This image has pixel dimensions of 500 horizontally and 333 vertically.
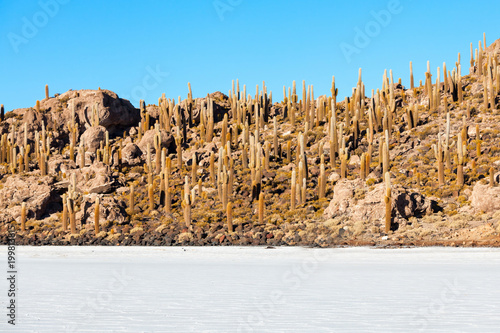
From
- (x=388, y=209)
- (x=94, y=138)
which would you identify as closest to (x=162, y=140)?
(x=94, y=138)

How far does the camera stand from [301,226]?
1019 inches

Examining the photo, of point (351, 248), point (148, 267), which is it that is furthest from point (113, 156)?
point (148, 267)

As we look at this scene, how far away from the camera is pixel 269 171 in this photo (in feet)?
105

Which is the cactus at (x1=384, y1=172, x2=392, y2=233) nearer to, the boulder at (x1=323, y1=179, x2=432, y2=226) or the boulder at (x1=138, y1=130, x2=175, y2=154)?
the boulder at (x1=323, y1=179, x2=432, y2=226)

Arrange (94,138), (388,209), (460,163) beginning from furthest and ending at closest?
(94,138) → (460,163) → (388,209)

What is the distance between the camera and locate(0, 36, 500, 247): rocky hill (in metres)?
24.9

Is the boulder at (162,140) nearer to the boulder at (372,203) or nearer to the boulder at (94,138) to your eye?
the boulder at (94,138)

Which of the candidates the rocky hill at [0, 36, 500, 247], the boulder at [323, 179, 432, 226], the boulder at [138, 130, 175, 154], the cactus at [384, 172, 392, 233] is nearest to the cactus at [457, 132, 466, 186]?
the rocky hill at [0, 36, 500, 247]

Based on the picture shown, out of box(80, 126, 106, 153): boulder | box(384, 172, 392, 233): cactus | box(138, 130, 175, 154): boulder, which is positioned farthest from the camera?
box(80, 126, 106, 153): boulder

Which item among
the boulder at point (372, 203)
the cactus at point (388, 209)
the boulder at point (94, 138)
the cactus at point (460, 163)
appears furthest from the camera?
the boulder at point (94, 138)

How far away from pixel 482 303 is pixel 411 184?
21585 millimetres

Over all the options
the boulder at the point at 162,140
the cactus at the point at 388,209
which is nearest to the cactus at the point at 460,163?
the cactus at the point at 388,209

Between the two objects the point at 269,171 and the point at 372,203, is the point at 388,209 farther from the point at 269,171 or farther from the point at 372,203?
the point at 269,171

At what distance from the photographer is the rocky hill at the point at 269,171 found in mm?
24891
